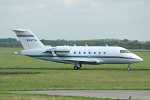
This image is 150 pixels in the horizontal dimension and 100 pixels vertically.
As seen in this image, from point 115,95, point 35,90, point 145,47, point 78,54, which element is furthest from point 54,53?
point 145,47

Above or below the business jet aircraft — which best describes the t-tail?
above

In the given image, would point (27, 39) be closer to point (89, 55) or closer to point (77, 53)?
point (77, 53)

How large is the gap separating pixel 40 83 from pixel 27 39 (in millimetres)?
18469

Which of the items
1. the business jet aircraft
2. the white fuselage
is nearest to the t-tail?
the business jet aircraft

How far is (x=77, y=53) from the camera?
48531 millimetres

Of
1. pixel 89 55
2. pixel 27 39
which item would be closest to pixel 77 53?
pixel 89 55

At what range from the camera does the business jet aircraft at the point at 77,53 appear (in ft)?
156

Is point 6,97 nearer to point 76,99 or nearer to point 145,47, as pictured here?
point 76,99

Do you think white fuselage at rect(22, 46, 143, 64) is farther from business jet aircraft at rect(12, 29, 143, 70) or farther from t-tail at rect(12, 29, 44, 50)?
t-tail at rect(12, 29, 44, 50)

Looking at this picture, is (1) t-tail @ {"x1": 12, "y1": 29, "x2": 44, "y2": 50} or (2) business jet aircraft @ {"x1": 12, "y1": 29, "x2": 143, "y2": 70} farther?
(1) t-tail @ {"x1": 12, "y1": 29, "x2": 44, "y2": 50}

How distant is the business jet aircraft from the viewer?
47.4m

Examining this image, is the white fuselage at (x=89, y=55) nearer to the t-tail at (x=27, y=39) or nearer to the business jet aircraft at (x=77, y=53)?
the business jet aircraft at (x=77, y=53)

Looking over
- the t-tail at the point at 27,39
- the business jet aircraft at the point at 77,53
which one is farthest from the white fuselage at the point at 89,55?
the t-tail at the point at 27,39

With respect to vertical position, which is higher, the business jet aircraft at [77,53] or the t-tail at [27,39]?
the t-tail at [27,39]
